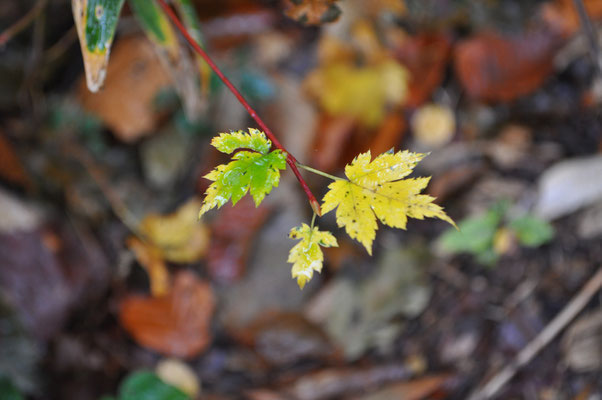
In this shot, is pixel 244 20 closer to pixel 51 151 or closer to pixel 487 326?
pixel 51 151

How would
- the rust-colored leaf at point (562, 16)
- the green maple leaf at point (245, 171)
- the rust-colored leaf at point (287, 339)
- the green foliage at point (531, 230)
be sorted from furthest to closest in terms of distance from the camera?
the rust-colored leaf at point (562, 16) < the rust-colored leaf at point (287, 339) < the green foliage at point (531, 230) < the green maple leaf at point (245, 171)

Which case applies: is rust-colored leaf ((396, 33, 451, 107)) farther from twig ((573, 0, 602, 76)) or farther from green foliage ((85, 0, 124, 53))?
green foliage ((85, 0, 124, 53))

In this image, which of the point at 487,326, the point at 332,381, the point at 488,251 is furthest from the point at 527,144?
the point at 332,381

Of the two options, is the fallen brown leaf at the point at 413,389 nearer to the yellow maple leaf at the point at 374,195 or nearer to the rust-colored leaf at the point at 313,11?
the yellow maple leaf at the point at 374,195

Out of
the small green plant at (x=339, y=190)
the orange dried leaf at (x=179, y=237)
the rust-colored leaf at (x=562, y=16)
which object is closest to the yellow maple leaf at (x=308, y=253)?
the small green plant at (x=339, y=190)

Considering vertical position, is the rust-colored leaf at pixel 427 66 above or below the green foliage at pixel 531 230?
above

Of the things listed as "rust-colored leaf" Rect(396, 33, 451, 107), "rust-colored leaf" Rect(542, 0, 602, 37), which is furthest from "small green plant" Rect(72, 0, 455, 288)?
"rust-colored leaf" Rect(542, 0, 602, 37)

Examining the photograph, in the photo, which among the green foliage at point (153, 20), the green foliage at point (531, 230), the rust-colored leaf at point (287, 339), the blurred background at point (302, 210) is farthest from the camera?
the rust-colored leaf at point (287, 339)
